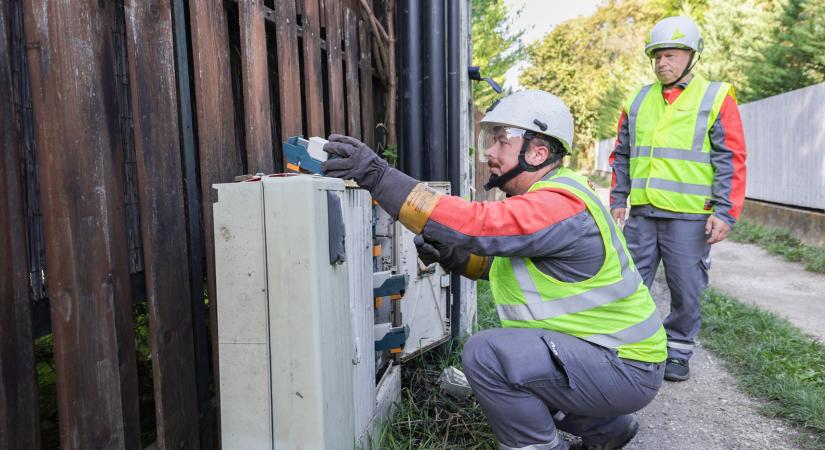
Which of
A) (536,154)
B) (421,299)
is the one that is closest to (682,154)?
(536,154)

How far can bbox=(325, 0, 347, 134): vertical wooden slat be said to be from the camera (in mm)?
2834

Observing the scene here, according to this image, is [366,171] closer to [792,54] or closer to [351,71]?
[351,71]

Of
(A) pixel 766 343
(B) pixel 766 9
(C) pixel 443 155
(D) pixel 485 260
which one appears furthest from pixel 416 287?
(B) pixel 766 9

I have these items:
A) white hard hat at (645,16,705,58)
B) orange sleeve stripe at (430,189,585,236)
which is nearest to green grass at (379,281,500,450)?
orange sleeve stripe at (430,189,585,236)

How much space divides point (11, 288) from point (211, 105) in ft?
2.80

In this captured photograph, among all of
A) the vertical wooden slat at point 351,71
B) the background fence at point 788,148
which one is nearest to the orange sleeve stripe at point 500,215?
the vertical wooden slat at point 351,71

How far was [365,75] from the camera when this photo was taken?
3402 mm

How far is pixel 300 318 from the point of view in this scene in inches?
61.0

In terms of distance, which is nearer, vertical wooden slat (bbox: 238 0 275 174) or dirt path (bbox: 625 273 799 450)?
vertical wooden slat (bbox: 238 0 275 174)

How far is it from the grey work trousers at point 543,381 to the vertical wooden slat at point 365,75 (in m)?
1.71

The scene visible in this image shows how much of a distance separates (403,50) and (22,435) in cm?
271

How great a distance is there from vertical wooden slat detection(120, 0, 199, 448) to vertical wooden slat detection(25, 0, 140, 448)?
0.22ft

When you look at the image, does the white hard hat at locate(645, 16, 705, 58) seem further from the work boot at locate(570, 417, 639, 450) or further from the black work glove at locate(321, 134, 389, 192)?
the black work glove at locate(321, 134, 389, 192)

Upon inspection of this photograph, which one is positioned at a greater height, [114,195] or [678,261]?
[114,195]
